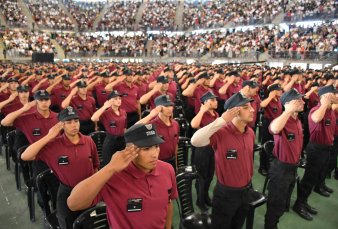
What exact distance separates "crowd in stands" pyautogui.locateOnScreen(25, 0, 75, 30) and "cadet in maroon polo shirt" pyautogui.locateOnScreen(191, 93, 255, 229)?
34455mm

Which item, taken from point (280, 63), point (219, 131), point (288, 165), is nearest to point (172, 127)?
point (219, 131)

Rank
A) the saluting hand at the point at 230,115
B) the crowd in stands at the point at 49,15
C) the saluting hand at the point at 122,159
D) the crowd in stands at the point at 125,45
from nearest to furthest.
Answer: the saluting hand at the point at 122,159
the saluting hand at the point at 230,115
the crowd in stands at the point at 125,45
the crowd in stands at the point at 49,15

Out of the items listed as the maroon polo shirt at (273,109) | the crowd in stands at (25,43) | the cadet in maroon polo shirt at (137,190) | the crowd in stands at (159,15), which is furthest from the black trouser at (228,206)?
the crowd in stands at (159,15)

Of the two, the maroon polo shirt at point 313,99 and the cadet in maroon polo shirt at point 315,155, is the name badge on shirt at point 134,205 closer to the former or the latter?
the cadet in maroon polo shirt at point 315,155

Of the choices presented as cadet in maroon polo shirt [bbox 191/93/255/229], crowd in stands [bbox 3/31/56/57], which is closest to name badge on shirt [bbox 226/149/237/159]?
cadet in maroon polo shirt [bbox 191/93/255/229]

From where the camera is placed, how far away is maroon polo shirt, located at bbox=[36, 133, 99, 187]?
151 inches

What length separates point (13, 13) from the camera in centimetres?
3194

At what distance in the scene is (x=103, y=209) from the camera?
315cm

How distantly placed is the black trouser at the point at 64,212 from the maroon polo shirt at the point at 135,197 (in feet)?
4.13

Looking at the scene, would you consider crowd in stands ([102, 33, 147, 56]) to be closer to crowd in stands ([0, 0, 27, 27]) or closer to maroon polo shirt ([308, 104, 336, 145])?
crowd in stands ([0, 0, 27, 27])

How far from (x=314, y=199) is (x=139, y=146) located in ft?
15.8

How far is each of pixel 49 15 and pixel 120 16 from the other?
31.5ft

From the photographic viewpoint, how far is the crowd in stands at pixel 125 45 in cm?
3020

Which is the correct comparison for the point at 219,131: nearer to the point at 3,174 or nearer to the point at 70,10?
the point at 3,174
